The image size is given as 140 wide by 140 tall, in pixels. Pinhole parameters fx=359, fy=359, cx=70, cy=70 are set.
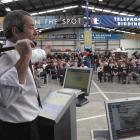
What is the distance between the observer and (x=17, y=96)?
1.92 meters

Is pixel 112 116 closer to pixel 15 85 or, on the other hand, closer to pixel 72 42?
pixel 15 85

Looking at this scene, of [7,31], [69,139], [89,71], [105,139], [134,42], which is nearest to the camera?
[7,31]

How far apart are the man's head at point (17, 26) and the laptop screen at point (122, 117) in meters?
0.71

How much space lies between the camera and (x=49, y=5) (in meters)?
29.7

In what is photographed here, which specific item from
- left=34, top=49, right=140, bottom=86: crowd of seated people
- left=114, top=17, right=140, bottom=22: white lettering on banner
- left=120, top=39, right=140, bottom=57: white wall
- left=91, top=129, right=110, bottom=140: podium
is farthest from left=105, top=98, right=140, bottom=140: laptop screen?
left=120, top=39, right=140, bottom=57: white wall

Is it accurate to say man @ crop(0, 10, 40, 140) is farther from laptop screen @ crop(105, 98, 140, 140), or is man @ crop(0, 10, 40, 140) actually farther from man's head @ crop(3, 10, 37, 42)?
laptop screen @ crop(105, 98, 140, 140)

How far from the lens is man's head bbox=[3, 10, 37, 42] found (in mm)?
2117

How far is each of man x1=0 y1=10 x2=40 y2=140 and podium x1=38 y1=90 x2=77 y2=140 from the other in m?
0.65

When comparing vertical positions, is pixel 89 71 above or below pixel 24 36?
below

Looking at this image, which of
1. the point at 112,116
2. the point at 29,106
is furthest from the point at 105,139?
the point at 29,106

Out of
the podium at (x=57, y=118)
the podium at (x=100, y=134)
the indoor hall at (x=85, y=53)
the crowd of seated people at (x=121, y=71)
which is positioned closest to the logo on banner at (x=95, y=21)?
the indoor hall at (x=85, y=53)

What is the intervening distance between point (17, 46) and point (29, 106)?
497 mm

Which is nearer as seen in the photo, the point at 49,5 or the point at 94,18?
the point at 94,18

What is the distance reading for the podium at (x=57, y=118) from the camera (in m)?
2.99
